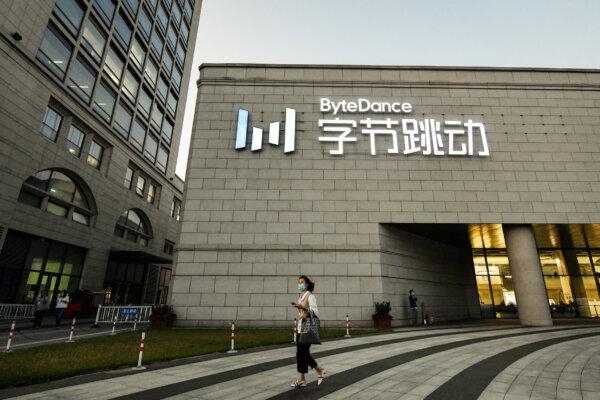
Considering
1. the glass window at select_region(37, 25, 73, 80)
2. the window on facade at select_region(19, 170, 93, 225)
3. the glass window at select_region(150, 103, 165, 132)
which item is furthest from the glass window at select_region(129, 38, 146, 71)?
the window on facade at select_region(19, 170, 93, 225)

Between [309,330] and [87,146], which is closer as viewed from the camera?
[309,330]

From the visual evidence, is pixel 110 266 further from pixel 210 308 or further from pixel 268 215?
pixel 268 215

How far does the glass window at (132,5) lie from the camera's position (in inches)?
1286

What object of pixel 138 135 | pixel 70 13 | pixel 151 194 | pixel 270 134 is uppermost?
pixel 70 13

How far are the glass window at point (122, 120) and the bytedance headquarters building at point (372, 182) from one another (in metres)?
15.2

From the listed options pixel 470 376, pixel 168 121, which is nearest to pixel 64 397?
pixel 470 376

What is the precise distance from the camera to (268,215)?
1825cm

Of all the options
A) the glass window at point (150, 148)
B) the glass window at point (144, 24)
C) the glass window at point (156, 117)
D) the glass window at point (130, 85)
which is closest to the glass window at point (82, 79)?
the glass window at point (130, 85)

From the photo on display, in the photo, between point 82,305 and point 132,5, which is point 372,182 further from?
point 132,5

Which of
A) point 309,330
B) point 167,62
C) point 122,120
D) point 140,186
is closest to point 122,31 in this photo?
point 122,120

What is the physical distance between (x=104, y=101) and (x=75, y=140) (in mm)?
5351

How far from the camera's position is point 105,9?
96.6 feet

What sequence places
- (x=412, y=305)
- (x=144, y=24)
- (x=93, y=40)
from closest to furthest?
(x=412, y=305), (x=93, y=40), (x=144, y=24)

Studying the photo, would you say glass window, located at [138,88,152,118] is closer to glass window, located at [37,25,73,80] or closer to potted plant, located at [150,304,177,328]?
glass window, located at [37,25,73,80]
